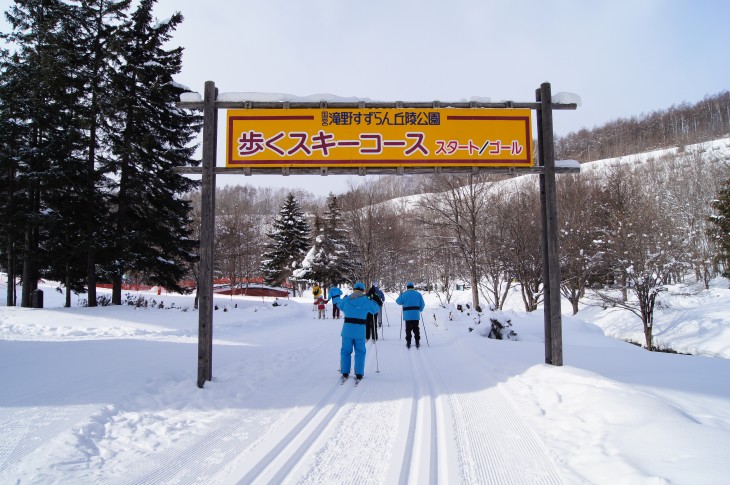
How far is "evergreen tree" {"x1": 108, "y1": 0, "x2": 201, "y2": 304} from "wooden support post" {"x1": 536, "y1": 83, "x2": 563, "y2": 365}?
18094mm

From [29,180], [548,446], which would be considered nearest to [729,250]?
[548,446]

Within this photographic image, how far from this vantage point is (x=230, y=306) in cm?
2258

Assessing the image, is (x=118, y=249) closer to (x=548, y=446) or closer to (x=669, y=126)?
(x=548, y=446)

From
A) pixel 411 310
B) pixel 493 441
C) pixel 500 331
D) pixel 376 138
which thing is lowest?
pixel 500 331

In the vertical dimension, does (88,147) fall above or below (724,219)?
above

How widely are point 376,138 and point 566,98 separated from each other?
3306 mm

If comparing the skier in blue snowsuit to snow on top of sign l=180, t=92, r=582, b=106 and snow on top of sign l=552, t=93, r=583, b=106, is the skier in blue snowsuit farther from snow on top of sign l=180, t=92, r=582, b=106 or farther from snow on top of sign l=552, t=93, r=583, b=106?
snow on top of sign l=552, t=93, r=583, b=106

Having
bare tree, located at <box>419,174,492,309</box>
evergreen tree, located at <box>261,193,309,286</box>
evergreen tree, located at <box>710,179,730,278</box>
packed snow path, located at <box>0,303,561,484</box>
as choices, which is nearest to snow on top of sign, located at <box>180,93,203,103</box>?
packed snow path, located at <box>0,303,561,484</box>

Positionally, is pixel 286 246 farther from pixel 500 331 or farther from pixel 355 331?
pixel 355 331

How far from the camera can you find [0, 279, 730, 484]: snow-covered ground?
3354 mm

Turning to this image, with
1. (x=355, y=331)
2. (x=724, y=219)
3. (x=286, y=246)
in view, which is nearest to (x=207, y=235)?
(x=355, y=331)

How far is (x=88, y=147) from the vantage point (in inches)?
752

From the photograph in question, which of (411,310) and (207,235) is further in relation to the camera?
(411,310)

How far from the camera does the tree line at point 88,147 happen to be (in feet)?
57.4
